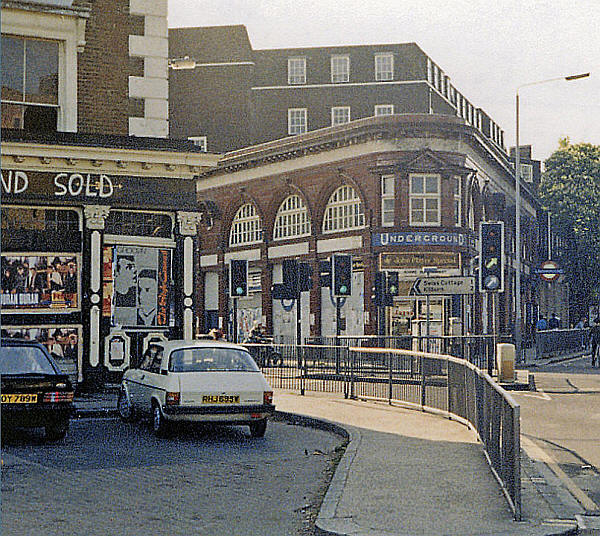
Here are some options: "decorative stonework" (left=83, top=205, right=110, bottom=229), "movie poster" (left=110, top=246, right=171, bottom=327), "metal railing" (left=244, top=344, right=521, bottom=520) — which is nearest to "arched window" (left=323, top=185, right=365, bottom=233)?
"metal railing" (left=244, top=344, right=521, bottom=520)

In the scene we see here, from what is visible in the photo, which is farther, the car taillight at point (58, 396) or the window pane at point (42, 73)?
the window pane at point (42, 73)

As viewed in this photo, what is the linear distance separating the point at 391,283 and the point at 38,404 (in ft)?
77.9

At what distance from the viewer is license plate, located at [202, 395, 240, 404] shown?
47.1 ft

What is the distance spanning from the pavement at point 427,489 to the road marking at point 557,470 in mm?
75

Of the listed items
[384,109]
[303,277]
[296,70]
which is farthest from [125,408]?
[296,70]

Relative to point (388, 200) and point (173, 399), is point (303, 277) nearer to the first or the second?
point (388, 200)

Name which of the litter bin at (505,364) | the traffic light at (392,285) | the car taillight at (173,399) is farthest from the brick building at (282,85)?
the car taillight at (173,399)

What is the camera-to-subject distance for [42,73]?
20016 millimetres

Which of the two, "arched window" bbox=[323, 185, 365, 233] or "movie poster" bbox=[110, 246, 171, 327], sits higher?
"arched window" bbox=[323, 185, 365, 233]

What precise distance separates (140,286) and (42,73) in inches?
184

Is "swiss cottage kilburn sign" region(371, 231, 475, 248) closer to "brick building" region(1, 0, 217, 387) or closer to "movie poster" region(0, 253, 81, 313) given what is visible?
"brick building" region(1, 0, 217, 387)

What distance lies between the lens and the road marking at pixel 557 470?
9.38m

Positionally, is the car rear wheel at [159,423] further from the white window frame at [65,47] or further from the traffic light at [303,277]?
the traffic light at [303,277]

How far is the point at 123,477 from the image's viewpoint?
10.9 m
